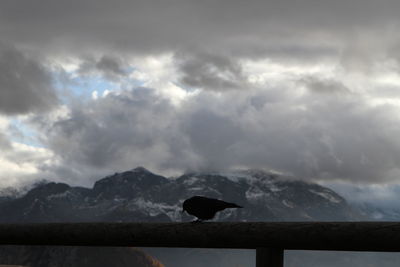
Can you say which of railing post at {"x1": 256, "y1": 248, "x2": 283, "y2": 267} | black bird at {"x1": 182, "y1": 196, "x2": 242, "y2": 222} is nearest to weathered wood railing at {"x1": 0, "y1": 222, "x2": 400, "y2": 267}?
railing post at {"x1": 256, "y1": 248, "x2": 283, "y2": 267}

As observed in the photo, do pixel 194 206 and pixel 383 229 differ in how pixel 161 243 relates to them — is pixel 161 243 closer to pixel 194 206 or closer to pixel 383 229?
pixel 194 206

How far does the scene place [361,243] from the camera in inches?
150

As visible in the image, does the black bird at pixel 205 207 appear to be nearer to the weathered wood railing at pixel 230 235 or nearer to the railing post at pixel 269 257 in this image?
the weathered wood railing at pixel 230 235

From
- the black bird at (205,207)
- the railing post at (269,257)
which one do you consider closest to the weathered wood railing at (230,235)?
the railing post at (269,257)

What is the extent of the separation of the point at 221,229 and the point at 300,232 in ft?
1.99

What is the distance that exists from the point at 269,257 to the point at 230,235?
32 cm

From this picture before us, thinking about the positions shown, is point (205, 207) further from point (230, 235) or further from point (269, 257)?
point (269, 257)

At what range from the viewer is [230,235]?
419 centimetres

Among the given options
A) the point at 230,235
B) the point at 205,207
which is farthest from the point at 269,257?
the point at 205,207

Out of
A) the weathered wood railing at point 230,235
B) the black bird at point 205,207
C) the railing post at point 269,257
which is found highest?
the black bird at point 205,207

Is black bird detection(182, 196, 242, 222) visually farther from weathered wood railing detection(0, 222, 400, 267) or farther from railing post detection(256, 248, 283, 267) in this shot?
railing post detection(256, 248, 283, 267)

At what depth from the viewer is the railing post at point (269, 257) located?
409 cm

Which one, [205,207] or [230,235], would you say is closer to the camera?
[230,235]

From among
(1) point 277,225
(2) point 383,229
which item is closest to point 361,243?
(2) point 383,229
